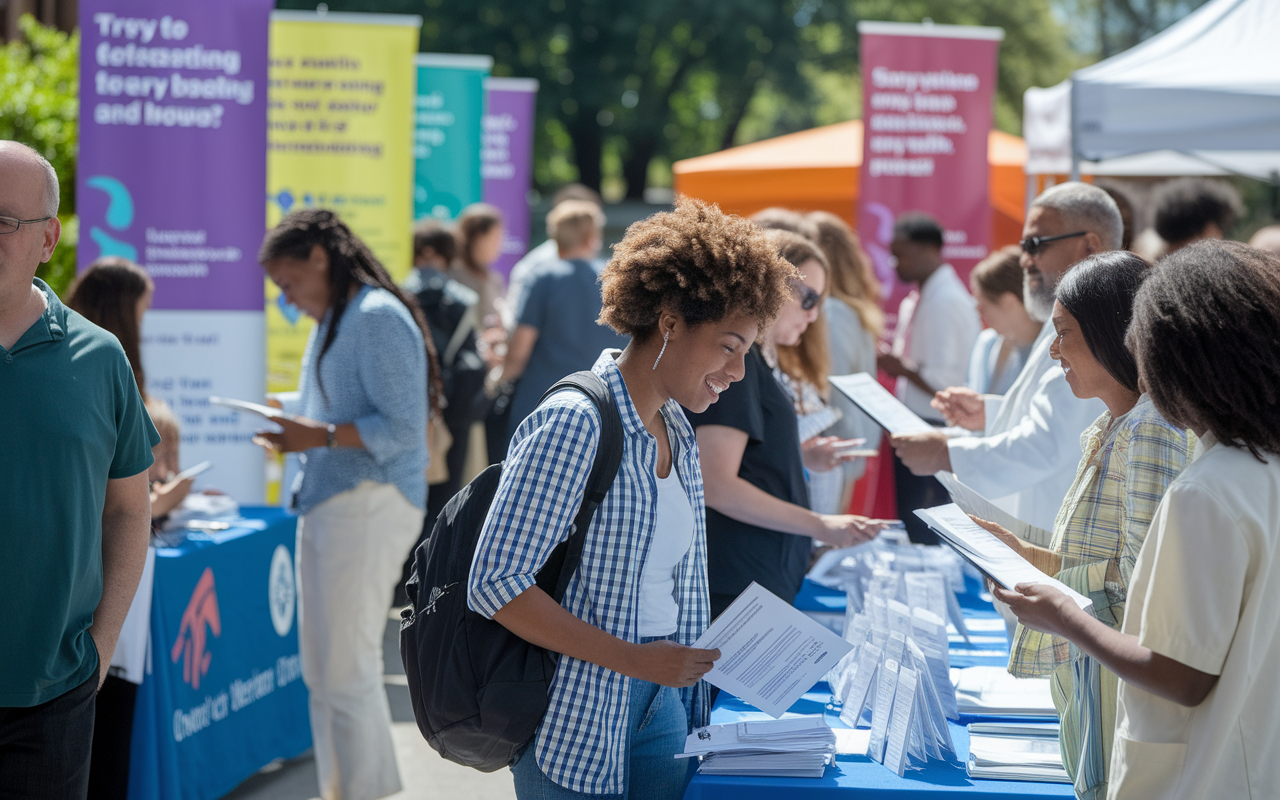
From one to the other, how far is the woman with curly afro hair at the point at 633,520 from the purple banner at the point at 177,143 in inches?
130

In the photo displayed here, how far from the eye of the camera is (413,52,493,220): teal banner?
7.82 m

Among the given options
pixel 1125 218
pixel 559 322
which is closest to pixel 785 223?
pixel 1125 218

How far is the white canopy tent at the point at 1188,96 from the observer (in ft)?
14.4

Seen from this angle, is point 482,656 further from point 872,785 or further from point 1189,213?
point 1189,213

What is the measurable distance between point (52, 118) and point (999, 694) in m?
6.17

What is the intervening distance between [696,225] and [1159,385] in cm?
71

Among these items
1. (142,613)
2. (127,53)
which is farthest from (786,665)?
(127,53)

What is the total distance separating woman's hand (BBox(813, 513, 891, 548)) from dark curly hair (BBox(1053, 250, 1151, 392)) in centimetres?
75

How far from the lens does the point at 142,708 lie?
3.32 m

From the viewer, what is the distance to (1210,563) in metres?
1.40

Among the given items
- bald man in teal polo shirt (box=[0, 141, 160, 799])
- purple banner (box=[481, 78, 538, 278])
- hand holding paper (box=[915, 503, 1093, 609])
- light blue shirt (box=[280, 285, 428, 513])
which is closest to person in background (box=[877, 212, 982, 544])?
light blue shirt (box=[280, 285, 428, 513])

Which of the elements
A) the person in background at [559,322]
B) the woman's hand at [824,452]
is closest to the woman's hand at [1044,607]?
the woman's hand at [824,452]

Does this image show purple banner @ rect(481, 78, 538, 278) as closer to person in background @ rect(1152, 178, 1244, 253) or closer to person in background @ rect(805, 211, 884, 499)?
person in background @ rect(805, 211, 884, 499)

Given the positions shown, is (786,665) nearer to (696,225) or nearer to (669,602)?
(669,602)
